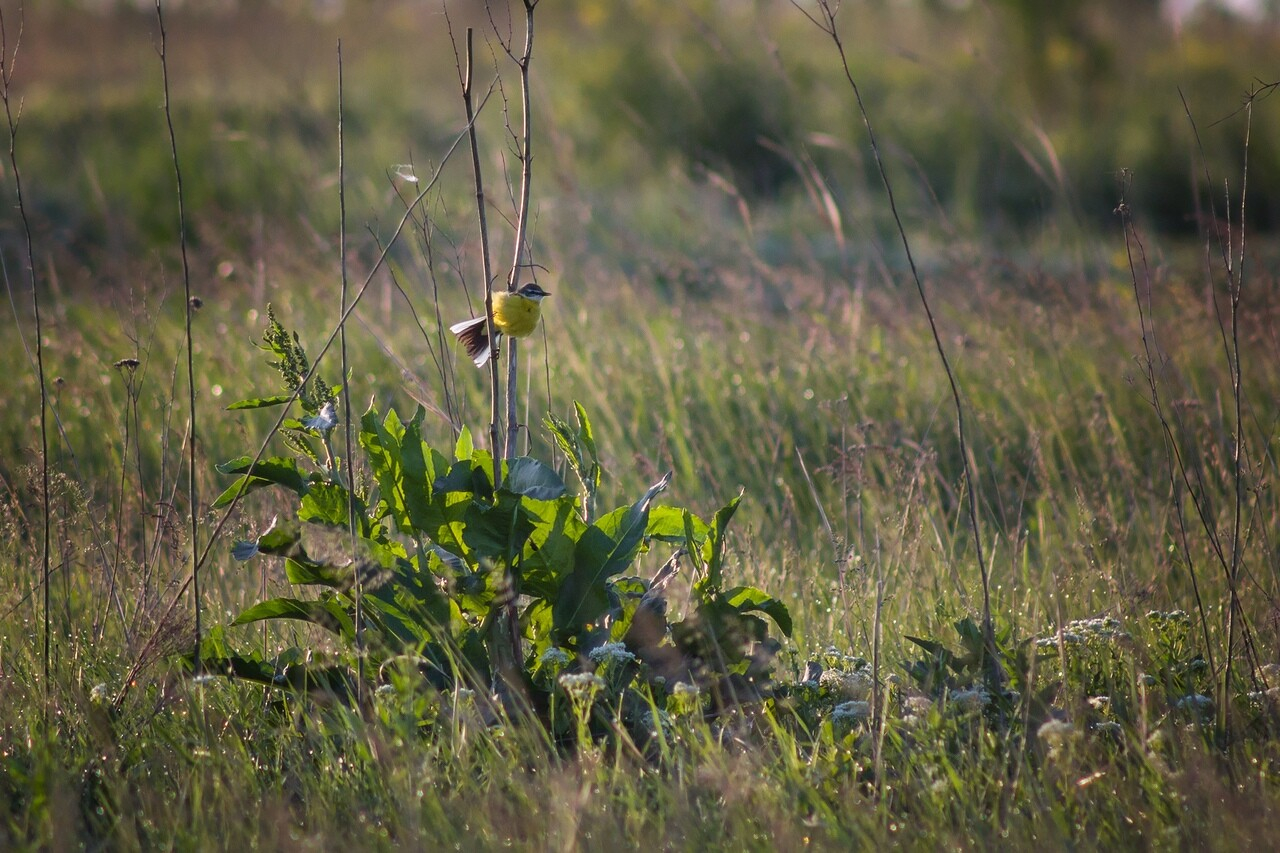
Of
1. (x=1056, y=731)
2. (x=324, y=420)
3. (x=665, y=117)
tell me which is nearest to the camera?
(x=1056, y=731)

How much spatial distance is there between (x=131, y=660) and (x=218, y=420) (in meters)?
1.92

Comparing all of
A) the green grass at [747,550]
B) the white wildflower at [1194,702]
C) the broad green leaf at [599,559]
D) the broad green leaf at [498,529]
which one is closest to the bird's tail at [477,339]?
the green grass at [747,550]

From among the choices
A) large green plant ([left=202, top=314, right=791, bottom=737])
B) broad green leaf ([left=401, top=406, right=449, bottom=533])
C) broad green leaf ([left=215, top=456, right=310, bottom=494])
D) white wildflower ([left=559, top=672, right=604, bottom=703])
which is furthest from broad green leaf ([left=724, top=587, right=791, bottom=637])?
broad green leaf ([left=215, top=456, right=310, bottom=494])

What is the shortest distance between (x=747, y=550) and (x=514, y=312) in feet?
3.54

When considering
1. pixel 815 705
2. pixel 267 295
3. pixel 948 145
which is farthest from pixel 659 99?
pixel 815 705

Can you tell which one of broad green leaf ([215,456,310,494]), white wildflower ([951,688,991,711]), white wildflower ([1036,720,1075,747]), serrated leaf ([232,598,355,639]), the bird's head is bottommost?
white wildflower ([951,688,991,711])

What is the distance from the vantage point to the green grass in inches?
67.1

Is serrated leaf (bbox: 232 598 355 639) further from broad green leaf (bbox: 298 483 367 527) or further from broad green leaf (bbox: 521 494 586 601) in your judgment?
broad green leaf (bbox: 521 494 586 601)

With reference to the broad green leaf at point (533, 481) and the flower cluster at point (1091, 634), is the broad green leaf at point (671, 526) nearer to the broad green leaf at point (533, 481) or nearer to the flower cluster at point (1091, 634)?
the broad green leaf at point (533, 481)

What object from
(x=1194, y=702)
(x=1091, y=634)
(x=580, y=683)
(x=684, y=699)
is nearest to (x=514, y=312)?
(x=580, y=683)

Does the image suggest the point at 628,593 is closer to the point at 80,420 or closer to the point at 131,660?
the point at 131,660

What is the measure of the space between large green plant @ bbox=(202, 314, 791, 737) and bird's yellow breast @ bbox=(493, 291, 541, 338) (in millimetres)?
217

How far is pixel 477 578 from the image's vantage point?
1.91m

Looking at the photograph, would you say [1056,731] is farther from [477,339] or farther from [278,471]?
[278,471]
